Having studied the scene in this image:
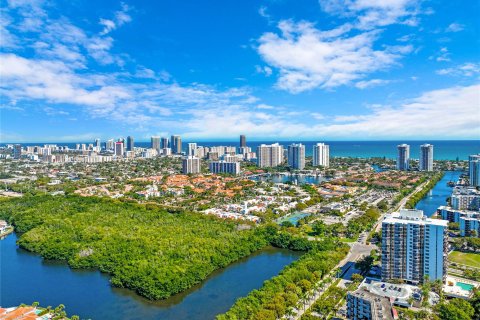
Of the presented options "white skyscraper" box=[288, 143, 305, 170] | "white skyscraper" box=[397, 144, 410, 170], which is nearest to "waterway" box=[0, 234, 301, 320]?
"white skyscraper" box=[288, 143, 305, 170]

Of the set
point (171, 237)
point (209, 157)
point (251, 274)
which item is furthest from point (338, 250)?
point (209, 157)

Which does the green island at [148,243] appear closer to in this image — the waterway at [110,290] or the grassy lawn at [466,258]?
the waterway at [110,290]

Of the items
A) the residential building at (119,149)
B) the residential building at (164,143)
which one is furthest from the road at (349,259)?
the residential building at (164,143)

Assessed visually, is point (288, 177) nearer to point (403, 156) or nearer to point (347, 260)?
point (403, 156)

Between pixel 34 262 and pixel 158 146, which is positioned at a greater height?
pixel 158 146

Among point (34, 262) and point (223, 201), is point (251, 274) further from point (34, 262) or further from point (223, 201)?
point (223, 201)

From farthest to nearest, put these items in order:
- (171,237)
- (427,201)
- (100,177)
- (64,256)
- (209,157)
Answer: (209,157) < (100,177) < (427,201) < (171,237) < (64,256)

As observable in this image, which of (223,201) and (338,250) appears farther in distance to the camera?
(223,201)
